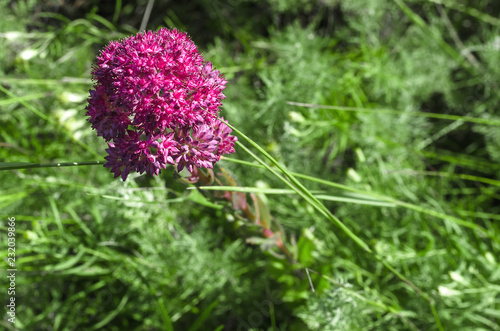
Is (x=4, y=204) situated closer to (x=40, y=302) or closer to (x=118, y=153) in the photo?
(x=40, y=302)

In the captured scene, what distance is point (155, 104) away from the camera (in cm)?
96

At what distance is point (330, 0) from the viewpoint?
263cm

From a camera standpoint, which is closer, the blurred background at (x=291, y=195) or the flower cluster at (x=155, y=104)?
the flower cluster at (x=155, y=104)

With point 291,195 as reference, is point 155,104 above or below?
above

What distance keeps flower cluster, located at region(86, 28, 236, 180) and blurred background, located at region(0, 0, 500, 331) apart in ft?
2.46

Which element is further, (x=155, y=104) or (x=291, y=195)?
(x=291, y=195)

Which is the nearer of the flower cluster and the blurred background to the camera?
the flower cluster

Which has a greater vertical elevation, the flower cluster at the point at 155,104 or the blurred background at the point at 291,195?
the flower cluster at the point at 155,104

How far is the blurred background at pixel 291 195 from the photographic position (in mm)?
1883

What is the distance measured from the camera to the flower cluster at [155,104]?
966mm

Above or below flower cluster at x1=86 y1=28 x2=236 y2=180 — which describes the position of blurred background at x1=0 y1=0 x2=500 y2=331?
below

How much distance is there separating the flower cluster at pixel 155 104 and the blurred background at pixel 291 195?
0.75 meters

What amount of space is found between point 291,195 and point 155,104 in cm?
129

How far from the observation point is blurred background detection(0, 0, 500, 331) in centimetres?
188
